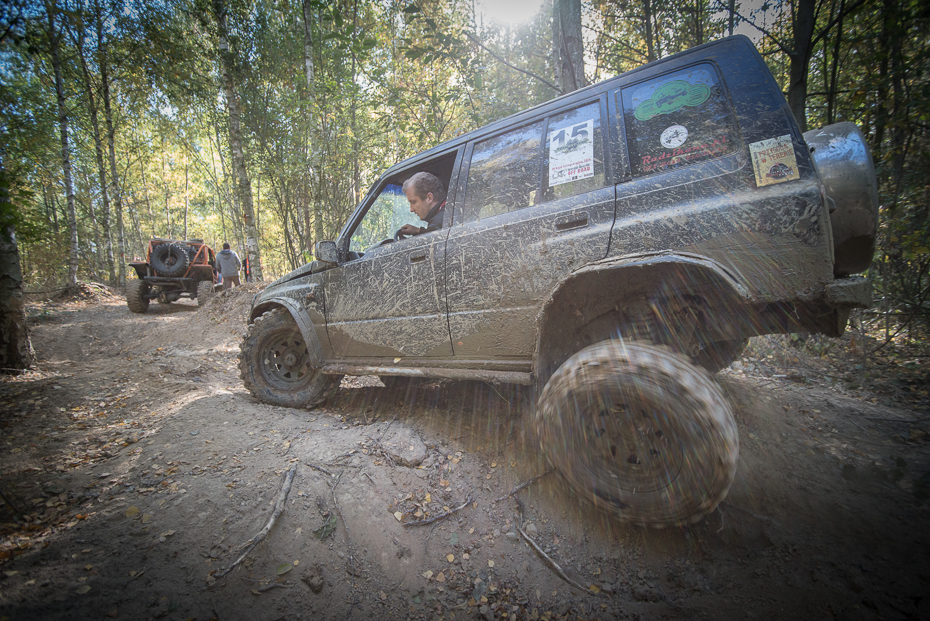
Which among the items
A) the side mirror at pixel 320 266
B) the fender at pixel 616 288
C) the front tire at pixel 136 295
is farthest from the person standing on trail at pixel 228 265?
the fender at pixel 616 288

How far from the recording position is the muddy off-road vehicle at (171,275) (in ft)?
28.4

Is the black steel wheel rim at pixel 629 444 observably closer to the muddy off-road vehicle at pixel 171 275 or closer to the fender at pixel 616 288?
the fender at pixel 616 288

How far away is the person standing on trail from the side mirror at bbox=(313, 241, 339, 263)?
8.90 meters

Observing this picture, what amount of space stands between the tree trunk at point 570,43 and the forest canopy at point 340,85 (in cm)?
2

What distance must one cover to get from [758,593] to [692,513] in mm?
355

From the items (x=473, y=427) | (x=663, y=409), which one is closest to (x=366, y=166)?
(x=473, y=427)

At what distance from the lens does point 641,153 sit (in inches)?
69.9

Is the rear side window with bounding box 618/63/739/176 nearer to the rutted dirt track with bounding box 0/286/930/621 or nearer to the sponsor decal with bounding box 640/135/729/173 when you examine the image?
the sponsor decal with bounding box 640/135/729/173

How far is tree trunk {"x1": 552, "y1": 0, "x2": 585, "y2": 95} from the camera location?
4.42 m

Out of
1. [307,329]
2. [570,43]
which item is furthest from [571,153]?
[570,43]

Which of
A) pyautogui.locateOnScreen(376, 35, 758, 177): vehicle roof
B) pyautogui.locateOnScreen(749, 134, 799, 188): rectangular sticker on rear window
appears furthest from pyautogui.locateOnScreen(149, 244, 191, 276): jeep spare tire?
pyautogui.locateOnScreen(749, 134, 799, 188): rectangular sticker on rear window

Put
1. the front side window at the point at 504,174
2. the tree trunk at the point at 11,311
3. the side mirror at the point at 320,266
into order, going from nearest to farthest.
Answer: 1. the front side window at the point at 504,174
2. the side mirror at the point at 320,266
3. the tree trunk at the point at 11,311

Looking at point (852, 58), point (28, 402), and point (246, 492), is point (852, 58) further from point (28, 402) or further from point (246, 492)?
point (28, 402)

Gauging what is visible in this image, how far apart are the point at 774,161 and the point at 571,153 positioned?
36.4 inches
